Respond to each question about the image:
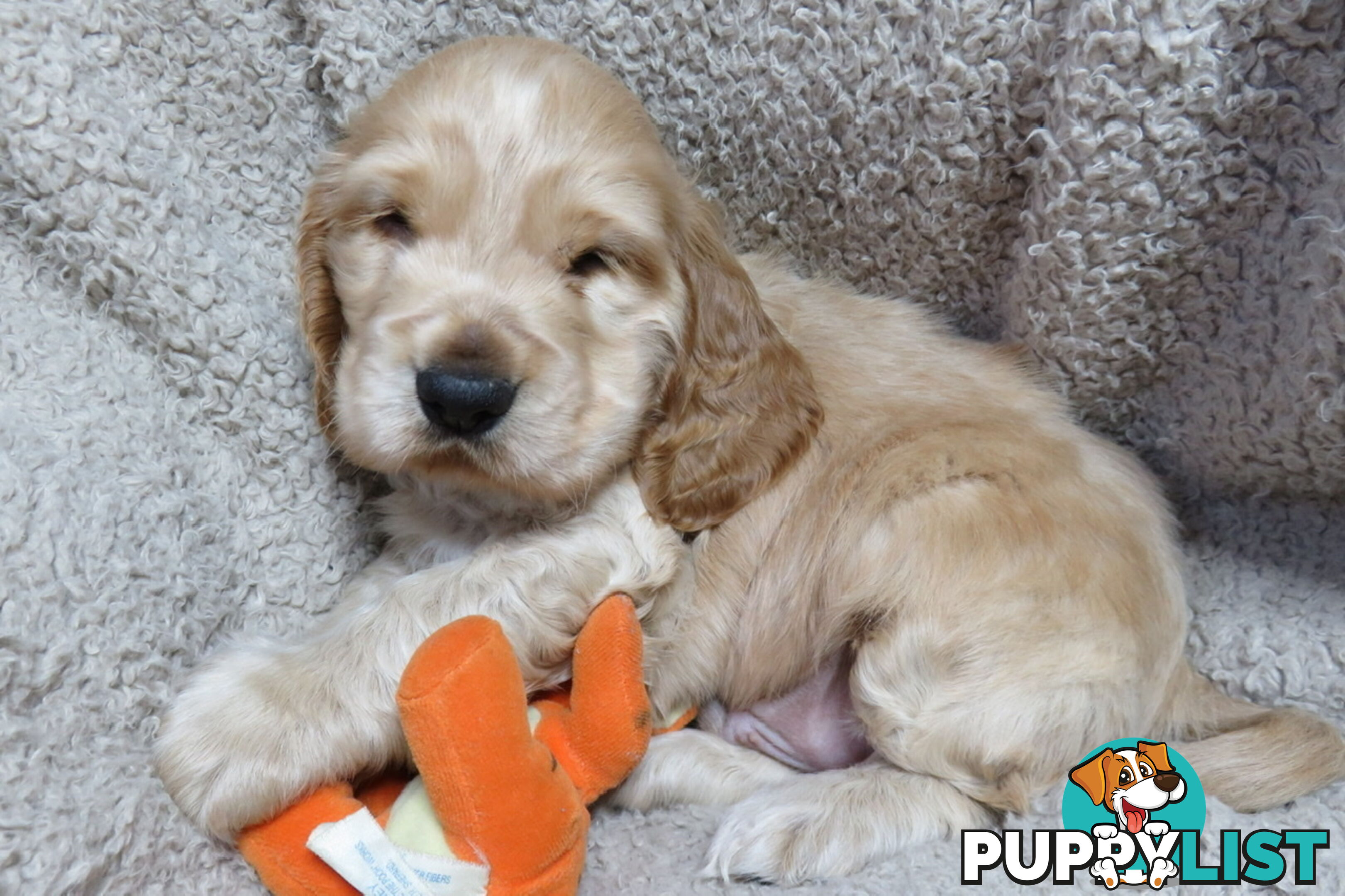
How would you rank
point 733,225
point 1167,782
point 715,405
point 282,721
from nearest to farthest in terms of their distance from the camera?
point 282,721 → point 1167,782 → point 715,405 → point 733,225

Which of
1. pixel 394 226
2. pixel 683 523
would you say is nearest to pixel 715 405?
pixel 683 523

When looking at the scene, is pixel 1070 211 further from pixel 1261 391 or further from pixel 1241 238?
pixel 1261 391

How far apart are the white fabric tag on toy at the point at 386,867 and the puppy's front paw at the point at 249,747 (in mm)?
111

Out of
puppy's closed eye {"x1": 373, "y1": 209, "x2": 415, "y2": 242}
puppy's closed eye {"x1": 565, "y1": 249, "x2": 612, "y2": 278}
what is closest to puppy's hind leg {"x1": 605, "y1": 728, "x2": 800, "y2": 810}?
puppy's closed eye {"x1": 565, "y1": 249, "x2": 612, "y2": 278}

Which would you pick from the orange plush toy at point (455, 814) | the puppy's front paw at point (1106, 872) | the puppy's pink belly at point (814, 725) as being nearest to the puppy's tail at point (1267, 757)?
the puppy's front paw at point (1106, 872)

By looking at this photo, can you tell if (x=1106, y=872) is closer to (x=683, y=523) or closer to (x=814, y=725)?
(x=814, y=725)

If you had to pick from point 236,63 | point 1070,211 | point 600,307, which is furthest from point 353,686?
point 1070,211

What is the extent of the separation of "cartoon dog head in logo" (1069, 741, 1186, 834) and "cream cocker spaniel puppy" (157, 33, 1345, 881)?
4 cm

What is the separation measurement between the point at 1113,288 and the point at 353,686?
5.07 ft

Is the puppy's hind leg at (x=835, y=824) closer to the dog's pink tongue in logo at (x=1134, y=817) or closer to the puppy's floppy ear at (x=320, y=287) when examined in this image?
the dog's pink tongue in logo at (x=1134, y=817)

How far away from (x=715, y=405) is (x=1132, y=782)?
0.93 meters

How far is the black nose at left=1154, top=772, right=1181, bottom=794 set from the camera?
5.40ft

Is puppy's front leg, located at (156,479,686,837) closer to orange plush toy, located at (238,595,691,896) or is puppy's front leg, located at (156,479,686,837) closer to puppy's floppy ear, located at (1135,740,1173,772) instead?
orange plush toy, located at (238,595,691,896)

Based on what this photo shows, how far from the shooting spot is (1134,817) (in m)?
1.63
